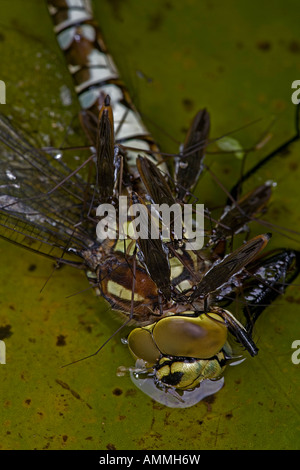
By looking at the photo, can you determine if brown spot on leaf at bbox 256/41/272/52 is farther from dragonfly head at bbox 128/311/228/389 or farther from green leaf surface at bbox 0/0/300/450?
dragonfly head at bbox 128/311/228/389

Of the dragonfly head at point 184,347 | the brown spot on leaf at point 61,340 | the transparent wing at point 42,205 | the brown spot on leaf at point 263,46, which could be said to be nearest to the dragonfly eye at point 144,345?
the dragonfly head at point 184,347

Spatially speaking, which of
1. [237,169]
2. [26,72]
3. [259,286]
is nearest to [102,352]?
[259,286]

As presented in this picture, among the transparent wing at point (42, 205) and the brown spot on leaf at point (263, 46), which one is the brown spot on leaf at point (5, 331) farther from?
the brown spot on leaf at point (263, 46)

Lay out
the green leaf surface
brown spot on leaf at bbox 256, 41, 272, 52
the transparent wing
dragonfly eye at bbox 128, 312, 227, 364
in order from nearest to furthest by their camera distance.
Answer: dragonfly eye at bbox 128, 312, 227, 364, the green leaf surface, the transparent wing, brown spot on leaf at bbox 256, 41, 272, 52

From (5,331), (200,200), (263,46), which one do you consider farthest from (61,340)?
(263,46)

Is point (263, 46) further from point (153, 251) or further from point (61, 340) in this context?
point (61, 340)

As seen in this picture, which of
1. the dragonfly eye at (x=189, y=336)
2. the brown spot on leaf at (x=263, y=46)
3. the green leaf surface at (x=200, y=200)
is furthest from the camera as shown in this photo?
the brown spot on leaf at (x=263, y=46)

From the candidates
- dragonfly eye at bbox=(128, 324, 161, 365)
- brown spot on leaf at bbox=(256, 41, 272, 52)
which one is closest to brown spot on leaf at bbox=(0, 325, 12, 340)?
dragonfly eye at bbox=(128, 324, 161, 365)
